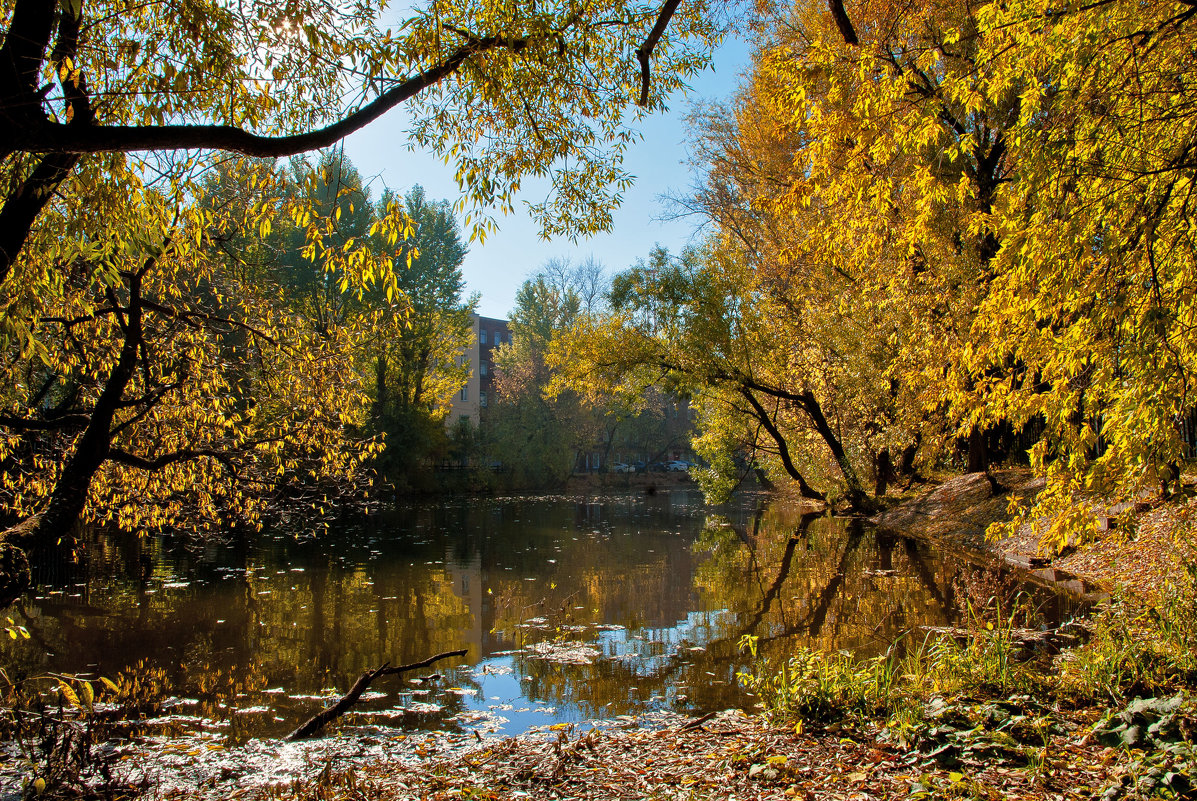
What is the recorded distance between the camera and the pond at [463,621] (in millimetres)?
6051

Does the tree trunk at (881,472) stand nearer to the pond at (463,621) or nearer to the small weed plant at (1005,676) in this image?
the pond at (463,621)

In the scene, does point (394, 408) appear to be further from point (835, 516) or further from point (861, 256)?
point (861, 256)

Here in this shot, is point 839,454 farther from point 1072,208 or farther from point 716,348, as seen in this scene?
point 1072,208

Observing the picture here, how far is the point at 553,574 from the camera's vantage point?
12.9 meters

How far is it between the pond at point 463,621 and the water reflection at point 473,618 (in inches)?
1.5

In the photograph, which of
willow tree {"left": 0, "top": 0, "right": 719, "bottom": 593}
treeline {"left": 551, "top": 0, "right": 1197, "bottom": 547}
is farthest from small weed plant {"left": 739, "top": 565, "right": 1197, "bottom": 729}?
willow tree {"left": 0, "top": 0, "right": 719, "bottom": 593}

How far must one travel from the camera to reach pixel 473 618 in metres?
9.55

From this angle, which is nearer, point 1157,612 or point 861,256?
point 1157,612

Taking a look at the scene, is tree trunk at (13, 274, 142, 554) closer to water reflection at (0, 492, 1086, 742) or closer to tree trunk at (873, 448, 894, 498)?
water reflection at (0, 492, 1086, 742)

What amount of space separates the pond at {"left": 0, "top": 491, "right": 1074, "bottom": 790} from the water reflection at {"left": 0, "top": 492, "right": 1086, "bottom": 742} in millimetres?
38

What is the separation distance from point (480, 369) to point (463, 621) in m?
49.4

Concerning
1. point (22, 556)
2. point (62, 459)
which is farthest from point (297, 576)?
point (22, 556)

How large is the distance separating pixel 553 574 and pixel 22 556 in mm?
8672

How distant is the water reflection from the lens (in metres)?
6.31
